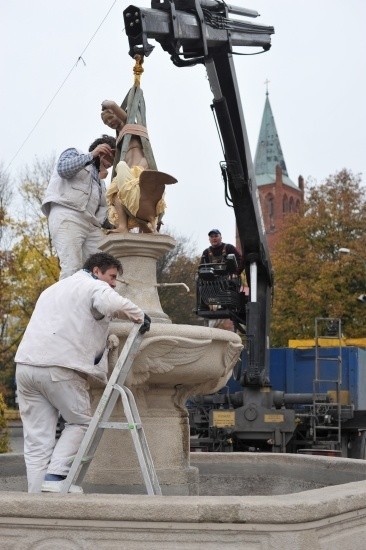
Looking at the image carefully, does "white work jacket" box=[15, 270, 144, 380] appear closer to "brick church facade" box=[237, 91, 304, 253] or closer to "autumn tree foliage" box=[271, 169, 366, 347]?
"autumn tree foliage" box=[271, 169, 366, 347]

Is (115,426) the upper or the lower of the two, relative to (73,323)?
lower

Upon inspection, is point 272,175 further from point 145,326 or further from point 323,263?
point 145,326

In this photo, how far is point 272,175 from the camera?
91.7 metres

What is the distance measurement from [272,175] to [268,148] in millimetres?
3078

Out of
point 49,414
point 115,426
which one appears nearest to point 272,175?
point 49,414

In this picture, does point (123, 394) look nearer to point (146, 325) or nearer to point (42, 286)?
point (146, 325)

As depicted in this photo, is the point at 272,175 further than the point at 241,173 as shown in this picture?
Yes

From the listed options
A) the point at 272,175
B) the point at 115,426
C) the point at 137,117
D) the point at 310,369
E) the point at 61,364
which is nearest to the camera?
the point at 115,426

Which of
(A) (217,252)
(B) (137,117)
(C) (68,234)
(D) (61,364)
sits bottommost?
(D) (61,364)

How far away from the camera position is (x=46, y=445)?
16.9 feet

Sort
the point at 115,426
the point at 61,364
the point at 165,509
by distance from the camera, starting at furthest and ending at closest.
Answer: the point at 61,364 < the point at 115,426 < the point at 165,509

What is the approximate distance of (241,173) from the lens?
14.6 m

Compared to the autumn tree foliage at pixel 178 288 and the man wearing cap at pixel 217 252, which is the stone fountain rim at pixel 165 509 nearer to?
the man wearing cap at pixel 217 252

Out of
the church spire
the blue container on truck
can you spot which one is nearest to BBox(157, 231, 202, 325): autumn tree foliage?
the blue container on truck
